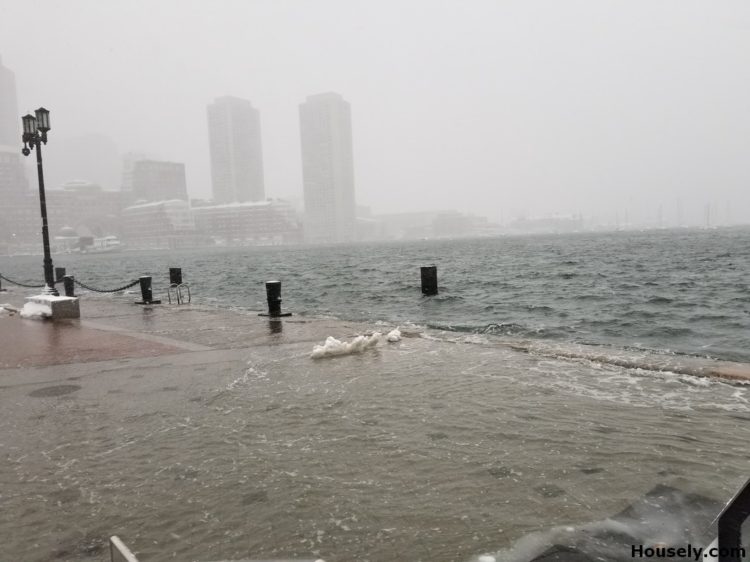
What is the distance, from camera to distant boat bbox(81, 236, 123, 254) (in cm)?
18439

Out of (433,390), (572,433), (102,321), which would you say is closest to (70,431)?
(433,390)

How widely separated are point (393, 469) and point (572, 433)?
1.86 meters

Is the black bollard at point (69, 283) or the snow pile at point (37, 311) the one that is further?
the black bollard at point (69, 283)

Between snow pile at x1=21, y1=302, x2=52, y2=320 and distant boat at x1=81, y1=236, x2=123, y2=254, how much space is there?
18822cm

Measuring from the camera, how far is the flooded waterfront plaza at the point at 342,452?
11.4ft

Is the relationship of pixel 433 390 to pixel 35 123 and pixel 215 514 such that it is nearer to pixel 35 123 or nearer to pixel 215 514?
pixel 215 514

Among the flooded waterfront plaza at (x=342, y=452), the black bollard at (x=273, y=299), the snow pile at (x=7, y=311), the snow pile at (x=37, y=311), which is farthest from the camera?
the snow pile at (x=7, y=311)

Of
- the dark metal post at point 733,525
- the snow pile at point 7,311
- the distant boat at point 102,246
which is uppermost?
the distant boat at point 102,246

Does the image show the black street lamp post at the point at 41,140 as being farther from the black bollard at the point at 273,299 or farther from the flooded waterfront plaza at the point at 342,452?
the flooded waterfront plaza at the point at 342,452

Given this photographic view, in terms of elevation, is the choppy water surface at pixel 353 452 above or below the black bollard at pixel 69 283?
below

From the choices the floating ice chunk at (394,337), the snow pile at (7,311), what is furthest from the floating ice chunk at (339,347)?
the snow pile at (7,311)

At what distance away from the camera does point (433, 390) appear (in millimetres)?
6656

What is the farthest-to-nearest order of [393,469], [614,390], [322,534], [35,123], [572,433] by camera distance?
[35,123] < [614,390] < [572,433] < [393,469] < [322,534]

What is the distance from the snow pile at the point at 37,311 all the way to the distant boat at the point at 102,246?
18822cm
